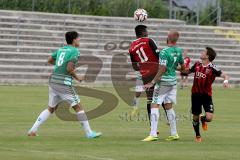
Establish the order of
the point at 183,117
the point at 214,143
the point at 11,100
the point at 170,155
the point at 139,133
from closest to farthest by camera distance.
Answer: the point at 170,155
the point at 214,143
the point at 139,133
the point at 183,117
the point at 11,100

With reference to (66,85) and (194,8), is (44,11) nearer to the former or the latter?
(194,8)

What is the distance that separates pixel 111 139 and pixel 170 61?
1995 millimetres

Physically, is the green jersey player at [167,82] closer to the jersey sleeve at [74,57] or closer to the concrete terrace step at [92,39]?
the jersey sleeve at [74,57]

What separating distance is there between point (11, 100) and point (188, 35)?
20933 mm

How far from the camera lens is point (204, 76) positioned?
16219mm

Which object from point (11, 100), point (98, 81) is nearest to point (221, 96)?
point (98, 81)

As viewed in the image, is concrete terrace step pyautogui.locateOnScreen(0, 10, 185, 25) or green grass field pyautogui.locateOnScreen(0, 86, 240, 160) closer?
green grass field pyautogui.locateOnScreen(0, 86, 240, 160)

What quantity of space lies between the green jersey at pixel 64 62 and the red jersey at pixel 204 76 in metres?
2.46

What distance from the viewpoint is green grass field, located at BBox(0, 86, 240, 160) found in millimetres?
13516

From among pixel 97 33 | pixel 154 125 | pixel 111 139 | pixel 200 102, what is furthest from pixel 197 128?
pixel 97 33

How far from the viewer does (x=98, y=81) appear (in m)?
38.9

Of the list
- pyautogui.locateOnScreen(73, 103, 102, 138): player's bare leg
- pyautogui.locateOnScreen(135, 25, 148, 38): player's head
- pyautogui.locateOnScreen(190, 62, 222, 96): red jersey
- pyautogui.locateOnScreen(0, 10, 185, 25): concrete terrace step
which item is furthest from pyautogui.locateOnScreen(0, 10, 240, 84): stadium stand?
pyautogui.locateOnScreen(190, 62, 222, 96): red jersey

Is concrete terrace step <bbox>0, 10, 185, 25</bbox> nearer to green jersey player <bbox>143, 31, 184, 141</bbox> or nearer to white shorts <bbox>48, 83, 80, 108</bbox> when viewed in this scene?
white shorts <bbox>48, 83, 80, 108</bbox>

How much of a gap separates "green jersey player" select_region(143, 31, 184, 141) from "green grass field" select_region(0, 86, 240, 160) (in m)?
0.42
